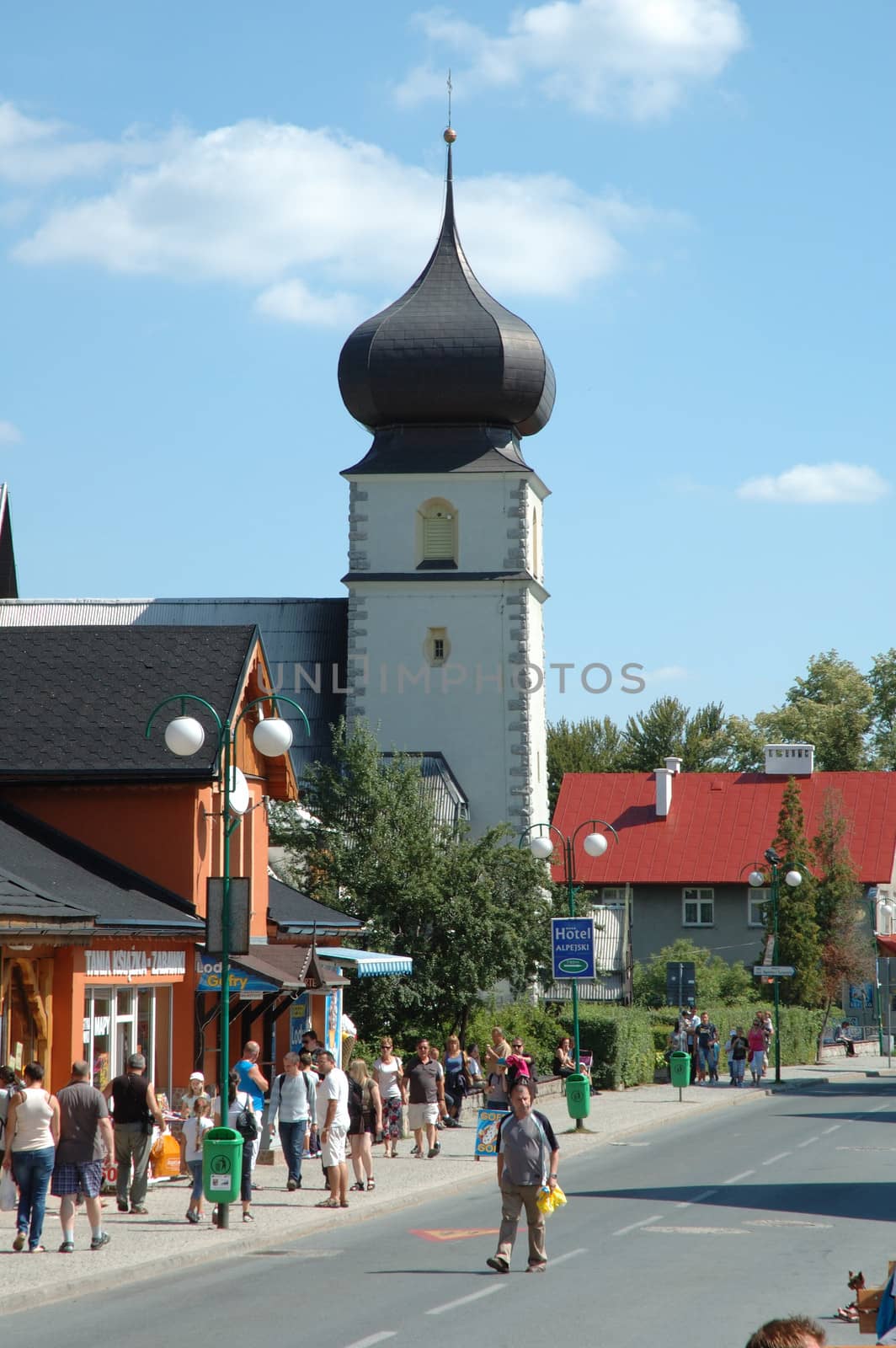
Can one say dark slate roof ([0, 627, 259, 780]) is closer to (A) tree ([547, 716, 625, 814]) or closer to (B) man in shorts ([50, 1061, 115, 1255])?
(B) man in shorts ([50, 1061, 115, 1255])

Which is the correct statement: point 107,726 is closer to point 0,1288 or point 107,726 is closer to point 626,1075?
point 0,1288

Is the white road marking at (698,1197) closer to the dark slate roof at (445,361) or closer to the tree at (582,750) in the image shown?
the dark slate roof at (445,361)

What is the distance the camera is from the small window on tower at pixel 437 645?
56750mm

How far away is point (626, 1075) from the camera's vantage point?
149ft

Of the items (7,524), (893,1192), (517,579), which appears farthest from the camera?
(7,524)

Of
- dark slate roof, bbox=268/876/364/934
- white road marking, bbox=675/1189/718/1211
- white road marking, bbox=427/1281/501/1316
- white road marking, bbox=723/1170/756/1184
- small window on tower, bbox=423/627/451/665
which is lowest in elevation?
white road marking, bbox=723/1170/756/1184

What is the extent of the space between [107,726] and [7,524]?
36840 mm

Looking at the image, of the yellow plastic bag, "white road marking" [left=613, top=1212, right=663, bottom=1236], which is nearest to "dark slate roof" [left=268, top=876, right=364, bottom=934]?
"white road marking" [left=613, top=1212, right=663, bottom=1236]

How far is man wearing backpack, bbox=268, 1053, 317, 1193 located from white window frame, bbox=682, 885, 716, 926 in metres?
49.8

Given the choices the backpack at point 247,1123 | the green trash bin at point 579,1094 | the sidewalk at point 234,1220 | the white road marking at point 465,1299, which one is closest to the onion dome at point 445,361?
the sidewalk at point 234,1220

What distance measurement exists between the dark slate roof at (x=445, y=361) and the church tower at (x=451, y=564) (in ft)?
0.19

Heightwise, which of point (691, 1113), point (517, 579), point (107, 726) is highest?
point (517, 579)

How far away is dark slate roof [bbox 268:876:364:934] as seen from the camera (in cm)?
3166

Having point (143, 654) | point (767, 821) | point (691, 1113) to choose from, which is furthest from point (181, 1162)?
point (767, 821)
